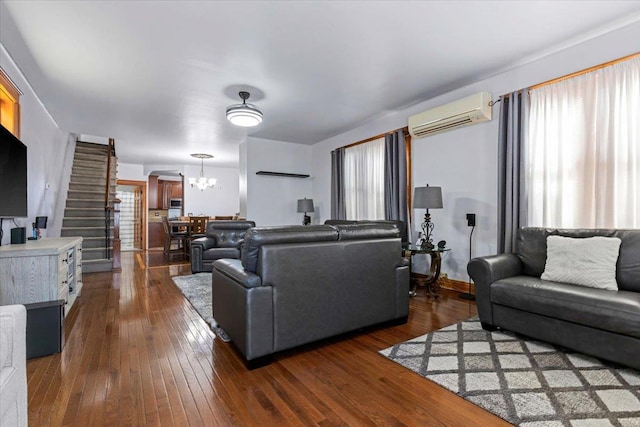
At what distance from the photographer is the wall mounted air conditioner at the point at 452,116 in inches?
143

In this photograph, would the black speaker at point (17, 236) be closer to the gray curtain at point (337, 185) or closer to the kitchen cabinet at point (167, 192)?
the gray curtain at point (337, 185)

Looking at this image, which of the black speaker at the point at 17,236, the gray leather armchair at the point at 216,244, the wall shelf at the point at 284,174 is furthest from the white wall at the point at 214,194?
the black speaker at the point at 17,236

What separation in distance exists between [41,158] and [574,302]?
6.65 m

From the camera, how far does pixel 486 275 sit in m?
2.65

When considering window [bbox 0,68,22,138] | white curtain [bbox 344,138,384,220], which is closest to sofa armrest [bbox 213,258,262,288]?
window [bbox 0,68,22,138]

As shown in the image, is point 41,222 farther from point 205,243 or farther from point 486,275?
point 486,275

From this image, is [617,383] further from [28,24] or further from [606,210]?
[28,24]

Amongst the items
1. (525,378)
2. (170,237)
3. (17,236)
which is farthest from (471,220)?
(170,237)

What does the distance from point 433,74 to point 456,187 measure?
1.49m

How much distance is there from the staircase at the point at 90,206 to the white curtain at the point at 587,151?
6.84 meters

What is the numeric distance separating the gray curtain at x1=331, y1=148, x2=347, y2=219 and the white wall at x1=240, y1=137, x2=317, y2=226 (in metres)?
1.04

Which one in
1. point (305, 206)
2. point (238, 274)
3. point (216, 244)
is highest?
point (305, 206)

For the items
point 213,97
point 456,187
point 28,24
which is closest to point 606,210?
point 456,187

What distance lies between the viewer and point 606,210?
2.79 m
